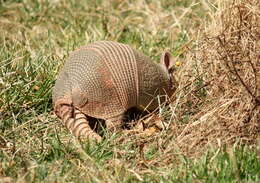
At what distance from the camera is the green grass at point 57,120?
448 centimetres

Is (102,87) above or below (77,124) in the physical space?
above

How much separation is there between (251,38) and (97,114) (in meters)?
1.27

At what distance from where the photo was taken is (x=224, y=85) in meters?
5.27

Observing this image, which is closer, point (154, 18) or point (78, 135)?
point (78, 135)

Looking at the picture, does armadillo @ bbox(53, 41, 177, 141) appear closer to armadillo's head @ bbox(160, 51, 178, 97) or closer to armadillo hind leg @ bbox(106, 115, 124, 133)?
armadillo hind leg @ bbox(106, 115, 124, 133)

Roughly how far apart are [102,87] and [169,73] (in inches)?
34.3

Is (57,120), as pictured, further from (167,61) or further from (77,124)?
(167,61)

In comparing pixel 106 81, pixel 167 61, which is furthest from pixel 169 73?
pixel 106 81

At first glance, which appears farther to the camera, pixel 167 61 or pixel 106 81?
pixel 167 61

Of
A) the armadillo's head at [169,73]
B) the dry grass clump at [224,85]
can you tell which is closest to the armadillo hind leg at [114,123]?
the dry grass clump at [224,85]

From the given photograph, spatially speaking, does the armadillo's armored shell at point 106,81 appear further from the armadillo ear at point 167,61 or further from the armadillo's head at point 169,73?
the armadillo ear at point 167,61

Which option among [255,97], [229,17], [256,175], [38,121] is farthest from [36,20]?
[256,175]

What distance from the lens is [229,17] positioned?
5477mm

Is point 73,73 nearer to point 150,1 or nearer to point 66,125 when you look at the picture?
point 66,125
